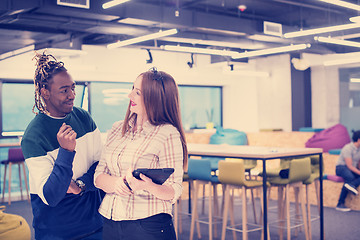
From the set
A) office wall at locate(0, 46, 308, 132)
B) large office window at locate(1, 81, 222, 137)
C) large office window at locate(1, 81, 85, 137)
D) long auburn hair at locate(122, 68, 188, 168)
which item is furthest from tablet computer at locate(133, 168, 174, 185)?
office wall at locate(0, 46, 308, 132)

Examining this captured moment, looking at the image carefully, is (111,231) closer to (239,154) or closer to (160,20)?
(239,154)

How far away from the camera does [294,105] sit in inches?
427

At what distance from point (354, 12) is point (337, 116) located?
9.19 ft

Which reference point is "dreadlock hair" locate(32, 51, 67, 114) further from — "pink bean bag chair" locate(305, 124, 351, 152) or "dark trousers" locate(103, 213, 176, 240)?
"pink bean bag chair" locate(305, 124, 351, 152)

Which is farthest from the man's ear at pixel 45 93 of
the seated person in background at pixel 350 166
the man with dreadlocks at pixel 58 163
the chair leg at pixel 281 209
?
the seated person in background at pixel 350 166

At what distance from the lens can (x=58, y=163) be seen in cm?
149

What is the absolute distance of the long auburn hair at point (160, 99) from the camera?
1643 mm

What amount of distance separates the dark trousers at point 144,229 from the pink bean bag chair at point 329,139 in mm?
6191

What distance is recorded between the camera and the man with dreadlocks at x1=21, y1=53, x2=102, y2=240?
4.97ft

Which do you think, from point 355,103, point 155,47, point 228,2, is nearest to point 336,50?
point 355,103

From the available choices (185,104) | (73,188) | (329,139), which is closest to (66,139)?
(73,188)

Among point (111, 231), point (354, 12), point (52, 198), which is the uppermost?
point (354, 12)

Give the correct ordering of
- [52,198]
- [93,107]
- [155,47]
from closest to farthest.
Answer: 1. [52,198]
2. [155,47]
3. [93,107]

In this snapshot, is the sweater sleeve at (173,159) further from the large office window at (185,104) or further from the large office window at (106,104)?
the large office window at (185,104)
